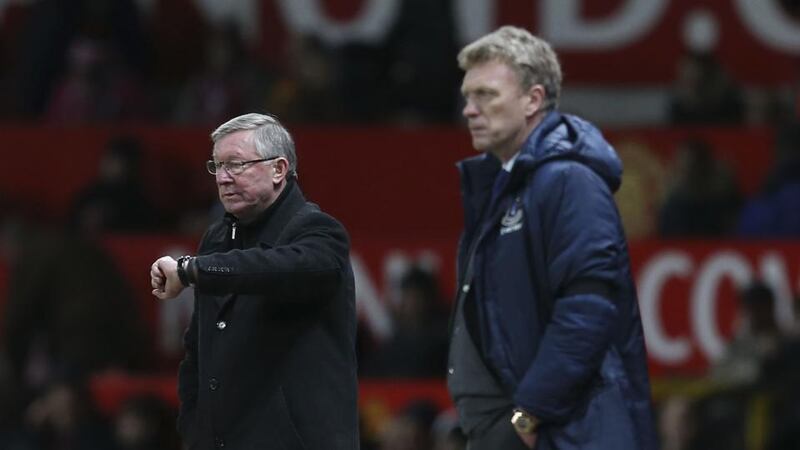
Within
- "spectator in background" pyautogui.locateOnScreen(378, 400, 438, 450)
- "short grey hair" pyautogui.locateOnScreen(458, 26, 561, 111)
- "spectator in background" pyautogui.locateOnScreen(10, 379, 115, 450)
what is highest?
"short grey hair" pyautogui.locateOnScreen(458, 26, 561, 111)

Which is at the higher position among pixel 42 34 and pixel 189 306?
pixel 42 34

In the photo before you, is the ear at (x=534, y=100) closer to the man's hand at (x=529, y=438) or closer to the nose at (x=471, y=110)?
the nose at (x=471, y=110)

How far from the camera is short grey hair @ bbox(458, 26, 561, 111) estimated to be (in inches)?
242

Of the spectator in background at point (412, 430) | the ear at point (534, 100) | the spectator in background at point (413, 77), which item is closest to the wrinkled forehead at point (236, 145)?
the ear at point (534, 100)

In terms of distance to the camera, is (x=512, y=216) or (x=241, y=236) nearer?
(x=241, y=236)

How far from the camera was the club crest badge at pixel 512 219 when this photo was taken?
19.9ft

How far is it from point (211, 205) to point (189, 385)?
24.3 feet

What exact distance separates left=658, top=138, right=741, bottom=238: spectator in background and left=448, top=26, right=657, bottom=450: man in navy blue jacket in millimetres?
5651

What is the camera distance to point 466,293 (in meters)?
6.19

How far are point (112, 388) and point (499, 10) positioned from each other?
4528mm

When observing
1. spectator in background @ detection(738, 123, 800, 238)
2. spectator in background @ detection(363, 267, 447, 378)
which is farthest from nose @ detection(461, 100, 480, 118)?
spectator in background @ detection(738, 123, 800, 238)

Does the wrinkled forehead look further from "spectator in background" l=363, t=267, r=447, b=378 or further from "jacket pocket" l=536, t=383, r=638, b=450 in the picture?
"spectator in background" l=363, t=267, r=447, b=378

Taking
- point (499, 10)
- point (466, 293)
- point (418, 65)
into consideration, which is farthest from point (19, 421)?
Result: point (466, 293)

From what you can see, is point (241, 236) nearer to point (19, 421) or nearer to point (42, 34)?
point (19, 421)
